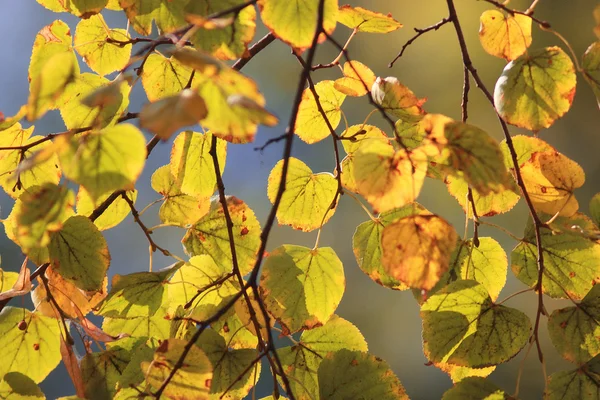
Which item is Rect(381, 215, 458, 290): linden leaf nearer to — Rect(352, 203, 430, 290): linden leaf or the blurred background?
Rect(352, 203, 430, 290): linden leaf

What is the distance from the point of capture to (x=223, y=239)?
0.48 meters

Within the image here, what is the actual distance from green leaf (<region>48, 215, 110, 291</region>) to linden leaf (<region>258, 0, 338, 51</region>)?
0.18 metres

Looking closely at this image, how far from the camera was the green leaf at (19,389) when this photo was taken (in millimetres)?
374

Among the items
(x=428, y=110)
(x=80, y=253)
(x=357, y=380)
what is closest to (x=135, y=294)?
(x=80, y=253)

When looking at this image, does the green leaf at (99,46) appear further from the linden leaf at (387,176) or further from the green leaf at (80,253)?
the linden leaf at (387,176)

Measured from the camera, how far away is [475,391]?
0.37 m

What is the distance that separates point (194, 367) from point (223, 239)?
0.53 ft

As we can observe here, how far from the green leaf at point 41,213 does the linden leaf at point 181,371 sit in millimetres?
81

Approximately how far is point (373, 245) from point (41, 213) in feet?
0.78

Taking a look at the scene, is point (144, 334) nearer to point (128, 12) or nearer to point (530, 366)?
point (128, 12)

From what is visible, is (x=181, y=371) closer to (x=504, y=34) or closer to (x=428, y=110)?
(x=504, y=34)

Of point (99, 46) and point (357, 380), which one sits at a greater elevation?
point (99, 46)

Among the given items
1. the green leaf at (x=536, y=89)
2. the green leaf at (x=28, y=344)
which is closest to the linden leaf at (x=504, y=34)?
the green leaf at (x=536, y=89)

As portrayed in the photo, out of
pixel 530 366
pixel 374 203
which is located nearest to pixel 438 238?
pixel 374 203
